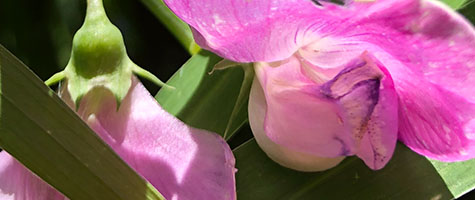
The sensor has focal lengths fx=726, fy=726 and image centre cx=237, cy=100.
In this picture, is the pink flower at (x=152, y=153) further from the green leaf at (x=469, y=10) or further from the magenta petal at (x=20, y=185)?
the green leaf at (x=469, y=10)

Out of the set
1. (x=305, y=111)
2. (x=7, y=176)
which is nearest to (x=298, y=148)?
(x=305, y=111)

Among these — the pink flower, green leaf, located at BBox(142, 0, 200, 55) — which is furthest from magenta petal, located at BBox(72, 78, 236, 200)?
green leaf, located at BBox(142, 0, 200, 55)

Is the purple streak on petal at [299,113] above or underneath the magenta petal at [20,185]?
underneath

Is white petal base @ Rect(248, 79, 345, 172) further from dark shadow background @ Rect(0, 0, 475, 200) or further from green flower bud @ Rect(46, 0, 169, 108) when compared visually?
dark shadow background @ Rect(0, 0, 475, 200)

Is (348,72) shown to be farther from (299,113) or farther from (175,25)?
(175,25)

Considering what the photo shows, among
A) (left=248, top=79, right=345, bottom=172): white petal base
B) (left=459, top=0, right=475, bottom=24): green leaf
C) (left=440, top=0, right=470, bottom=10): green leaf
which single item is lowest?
(left=459, top=0, right=475, bottom=24): green leaf

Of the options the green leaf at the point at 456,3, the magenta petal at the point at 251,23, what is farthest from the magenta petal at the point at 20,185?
the green leaf at the point at 456,3
